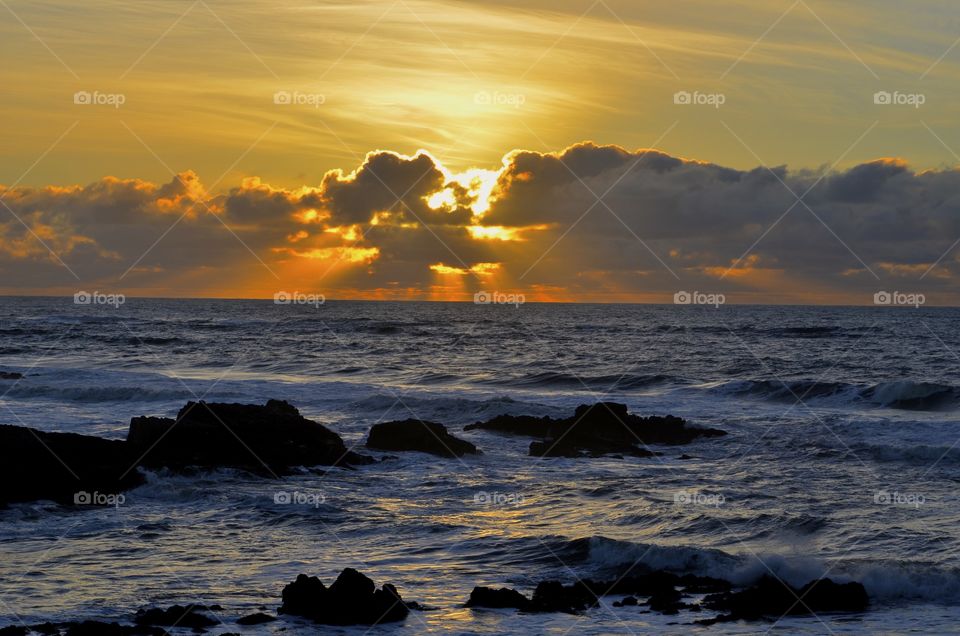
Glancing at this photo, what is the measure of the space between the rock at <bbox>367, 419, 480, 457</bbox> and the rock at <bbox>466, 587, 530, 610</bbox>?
14461 mm

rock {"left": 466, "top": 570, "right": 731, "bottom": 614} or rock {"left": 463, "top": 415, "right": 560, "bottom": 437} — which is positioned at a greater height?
rock {"left": 463, "top": 415, "right": 560, "bottom": 437}

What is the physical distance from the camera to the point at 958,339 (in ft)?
315

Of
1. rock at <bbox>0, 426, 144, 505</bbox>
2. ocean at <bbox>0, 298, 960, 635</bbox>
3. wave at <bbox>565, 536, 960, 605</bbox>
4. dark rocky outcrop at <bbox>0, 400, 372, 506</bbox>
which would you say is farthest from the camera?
dark rocky outcrop at <bbox>0, 400, 372, 506</bbox>

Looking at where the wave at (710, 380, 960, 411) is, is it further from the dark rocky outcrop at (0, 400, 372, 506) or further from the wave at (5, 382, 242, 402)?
the dark rocky outcrop at (0, 400, 372, 506)

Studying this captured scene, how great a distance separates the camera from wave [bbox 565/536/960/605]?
15.9 m

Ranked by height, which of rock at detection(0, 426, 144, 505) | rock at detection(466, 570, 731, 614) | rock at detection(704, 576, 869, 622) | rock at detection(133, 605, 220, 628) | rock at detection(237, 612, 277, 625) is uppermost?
rock at detection(0, 426, 144, 505)

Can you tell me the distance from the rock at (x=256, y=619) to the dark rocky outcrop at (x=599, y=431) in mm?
16909

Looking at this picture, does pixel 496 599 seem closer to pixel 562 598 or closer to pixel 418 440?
pixel 562 598

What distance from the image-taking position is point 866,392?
4884cm

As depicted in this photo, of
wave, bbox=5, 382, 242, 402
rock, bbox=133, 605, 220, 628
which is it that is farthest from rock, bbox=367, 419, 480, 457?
wave, bbox=5, 382, 242, 402

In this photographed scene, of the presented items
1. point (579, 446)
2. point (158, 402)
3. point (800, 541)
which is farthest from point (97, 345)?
point (800, 541)

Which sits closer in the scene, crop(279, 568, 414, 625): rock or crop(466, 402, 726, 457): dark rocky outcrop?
crop(279, 568, 414, 625): rock

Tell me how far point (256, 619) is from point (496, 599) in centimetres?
345

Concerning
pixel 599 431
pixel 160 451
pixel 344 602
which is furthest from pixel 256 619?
pixel 599 431
